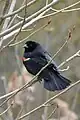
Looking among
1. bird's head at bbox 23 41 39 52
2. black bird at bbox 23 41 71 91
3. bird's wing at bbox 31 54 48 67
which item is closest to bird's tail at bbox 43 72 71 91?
black bird at bbox 23 41 71 91

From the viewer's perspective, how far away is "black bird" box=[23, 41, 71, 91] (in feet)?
13.6

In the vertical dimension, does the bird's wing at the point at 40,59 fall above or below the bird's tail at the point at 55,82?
above

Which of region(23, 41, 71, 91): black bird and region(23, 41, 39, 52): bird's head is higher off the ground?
region(23, 41, 39, 52): bird's head

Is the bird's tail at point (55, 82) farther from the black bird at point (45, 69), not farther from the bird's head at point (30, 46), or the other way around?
the bird's head at point (30, 46)

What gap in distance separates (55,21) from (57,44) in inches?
18.9

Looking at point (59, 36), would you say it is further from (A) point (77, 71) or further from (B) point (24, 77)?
(B) point (24, 77)

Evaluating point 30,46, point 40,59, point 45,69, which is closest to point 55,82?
point 45,69

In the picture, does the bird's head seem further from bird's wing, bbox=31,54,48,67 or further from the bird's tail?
the bird's tail

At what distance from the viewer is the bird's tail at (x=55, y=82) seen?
411cm

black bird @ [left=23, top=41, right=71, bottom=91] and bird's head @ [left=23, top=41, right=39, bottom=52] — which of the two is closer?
black bird @ [left=23, top=41, right=71, bottom=91]

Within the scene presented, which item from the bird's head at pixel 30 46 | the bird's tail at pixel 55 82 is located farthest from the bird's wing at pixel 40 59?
the bird's head at pixel 30 46

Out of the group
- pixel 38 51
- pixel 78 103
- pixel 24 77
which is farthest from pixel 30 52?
pixel 78 103

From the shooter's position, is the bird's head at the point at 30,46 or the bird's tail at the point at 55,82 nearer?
the bird's tail at the point at 55,82

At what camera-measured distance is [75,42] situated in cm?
973
